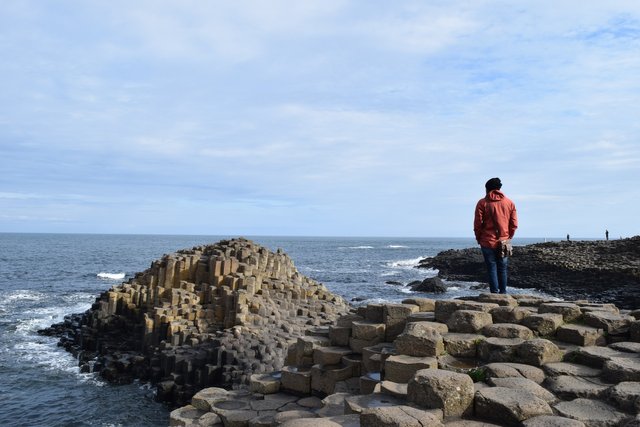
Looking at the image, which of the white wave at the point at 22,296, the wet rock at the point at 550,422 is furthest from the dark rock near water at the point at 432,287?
the wet rock at the point at 550,422

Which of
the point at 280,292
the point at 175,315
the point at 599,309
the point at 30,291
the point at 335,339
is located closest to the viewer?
the point at 599,309

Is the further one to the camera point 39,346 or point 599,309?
point 39,346

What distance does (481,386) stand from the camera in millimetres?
6453

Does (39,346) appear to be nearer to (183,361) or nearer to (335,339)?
(183,361)

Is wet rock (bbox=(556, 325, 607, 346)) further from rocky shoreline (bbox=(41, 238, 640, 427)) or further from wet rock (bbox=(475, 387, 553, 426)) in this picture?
wet rock (bbox=(475, 387, 553, 426))

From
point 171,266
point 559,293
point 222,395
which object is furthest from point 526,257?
point 222,395

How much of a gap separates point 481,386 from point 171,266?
53.5 ft

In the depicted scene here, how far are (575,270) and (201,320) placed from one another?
34.7 m

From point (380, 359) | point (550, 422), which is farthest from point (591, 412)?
point (380, 359)

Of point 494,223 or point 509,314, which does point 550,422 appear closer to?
point 509,314

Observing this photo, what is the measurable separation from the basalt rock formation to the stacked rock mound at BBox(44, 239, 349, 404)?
74.8ft

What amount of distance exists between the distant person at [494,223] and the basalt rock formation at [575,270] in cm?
2461

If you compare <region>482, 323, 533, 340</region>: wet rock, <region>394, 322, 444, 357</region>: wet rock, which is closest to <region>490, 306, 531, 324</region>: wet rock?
<region>482, 323, 533, 340</region>: wet rock

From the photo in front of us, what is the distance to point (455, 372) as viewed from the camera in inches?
245
